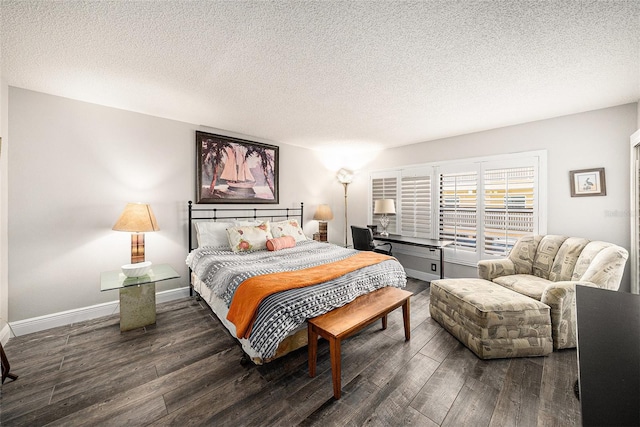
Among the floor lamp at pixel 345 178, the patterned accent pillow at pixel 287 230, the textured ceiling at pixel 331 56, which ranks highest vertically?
the textured ceiling at pixel 331 56

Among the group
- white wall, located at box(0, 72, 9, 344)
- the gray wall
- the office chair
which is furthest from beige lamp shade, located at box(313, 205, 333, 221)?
white wall, located at box(0, 72, 9, 344)

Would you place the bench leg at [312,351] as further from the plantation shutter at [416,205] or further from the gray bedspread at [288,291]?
the plantation shutter at [416,205]

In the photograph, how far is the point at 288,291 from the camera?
6.40ft

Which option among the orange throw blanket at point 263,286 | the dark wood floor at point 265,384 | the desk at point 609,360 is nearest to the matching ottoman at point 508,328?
the dark wood floor at point 265,384

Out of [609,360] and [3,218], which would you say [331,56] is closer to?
[609,360]

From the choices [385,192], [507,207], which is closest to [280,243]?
[385,192]

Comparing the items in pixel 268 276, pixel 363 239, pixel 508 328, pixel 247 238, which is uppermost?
pixel 247 238

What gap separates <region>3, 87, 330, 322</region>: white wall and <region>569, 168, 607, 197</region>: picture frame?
5096 millimetres

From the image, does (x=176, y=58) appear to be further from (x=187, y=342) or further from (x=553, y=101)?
(x=553, y=101)

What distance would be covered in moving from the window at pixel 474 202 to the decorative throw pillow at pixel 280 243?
2245mm

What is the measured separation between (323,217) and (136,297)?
3.15 m

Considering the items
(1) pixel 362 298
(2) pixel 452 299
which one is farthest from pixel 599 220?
(1) pixel 362 298

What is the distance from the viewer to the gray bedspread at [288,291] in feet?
5.81

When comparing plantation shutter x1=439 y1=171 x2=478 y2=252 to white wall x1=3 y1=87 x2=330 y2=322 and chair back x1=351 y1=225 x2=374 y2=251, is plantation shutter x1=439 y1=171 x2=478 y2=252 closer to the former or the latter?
chair back x1=351 y1=225 x2=374 y2=251
